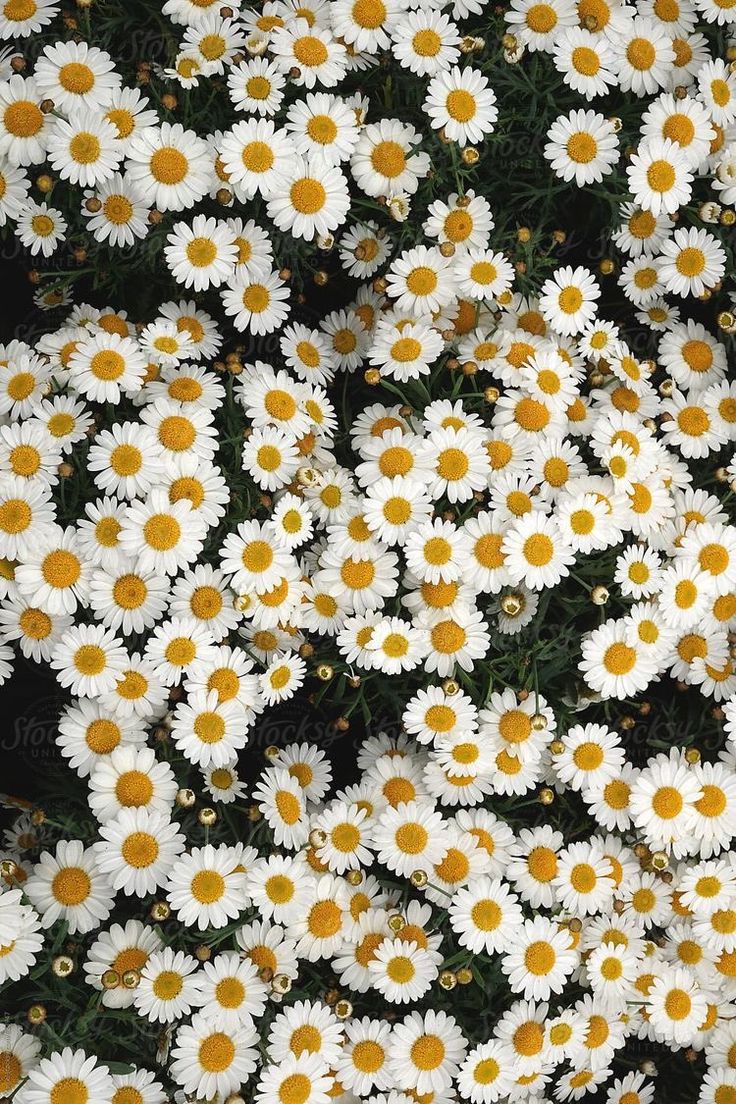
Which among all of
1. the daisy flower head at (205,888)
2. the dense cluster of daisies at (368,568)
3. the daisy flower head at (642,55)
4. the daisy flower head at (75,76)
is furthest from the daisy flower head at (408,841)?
the daisy flower head at (642,55)

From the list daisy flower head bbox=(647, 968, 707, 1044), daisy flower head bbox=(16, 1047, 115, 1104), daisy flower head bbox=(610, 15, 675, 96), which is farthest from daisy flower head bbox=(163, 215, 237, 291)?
daisy flower head bbox=(647, 968, 707, 1044)

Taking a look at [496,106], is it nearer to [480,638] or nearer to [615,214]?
[615,214]

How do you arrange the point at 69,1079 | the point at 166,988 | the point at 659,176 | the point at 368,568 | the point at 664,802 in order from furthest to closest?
the point at 659,176 < the point at 664,802 < the point at 368,568 < the point at 166,988 < the point at 69,1079

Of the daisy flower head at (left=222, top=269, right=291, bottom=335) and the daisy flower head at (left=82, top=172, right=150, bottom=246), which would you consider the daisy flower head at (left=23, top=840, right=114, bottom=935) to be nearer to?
the daisy flower head at (left=222, top=269, right=291, bottom=335)

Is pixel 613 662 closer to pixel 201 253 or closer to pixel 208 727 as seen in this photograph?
pixel 208 727

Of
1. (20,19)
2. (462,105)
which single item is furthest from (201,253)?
(462,105)

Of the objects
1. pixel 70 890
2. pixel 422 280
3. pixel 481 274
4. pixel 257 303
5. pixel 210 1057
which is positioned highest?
pixel 481 274

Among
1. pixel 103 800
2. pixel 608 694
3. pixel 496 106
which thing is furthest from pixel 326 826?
pixel 496 106

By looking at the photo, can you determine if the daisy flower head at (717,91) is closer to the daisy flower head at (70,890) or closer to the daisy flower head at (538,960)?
the daisy flower head at (538,960)
